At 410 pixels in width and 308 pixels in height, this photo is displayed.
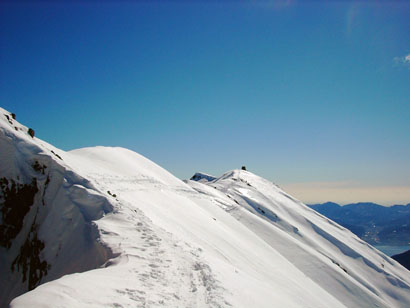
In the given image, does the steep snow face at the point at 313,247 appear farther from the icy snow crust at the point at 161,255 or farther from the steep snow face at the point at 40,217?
the steep snow face at the point at 40,217

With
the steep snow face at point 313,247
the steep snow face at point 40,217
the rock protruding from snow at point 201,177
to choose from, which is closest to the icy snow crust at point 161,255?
the steep snow face at point 40,217

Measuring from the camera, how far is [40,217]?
14711 millimetres

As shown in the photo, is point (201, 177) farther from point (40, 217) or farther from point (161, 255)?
point (161, 255)

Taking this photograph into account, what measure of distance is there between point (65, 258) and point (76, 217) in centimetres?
238

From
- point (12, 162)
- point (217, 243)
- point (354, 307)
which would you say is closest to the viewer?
point (12, 162)

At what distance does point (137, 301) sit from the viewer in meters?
7.15

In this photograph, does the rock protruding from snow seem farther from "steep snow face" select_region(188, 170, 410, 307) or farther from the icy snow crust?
the icy snow crust

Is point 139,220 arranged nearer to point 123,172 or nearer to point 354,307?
point 123,172

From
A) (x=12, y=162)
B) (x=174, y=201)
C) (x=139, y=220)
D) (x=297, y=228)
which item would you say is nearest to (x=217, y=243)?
(x=139, y=220)

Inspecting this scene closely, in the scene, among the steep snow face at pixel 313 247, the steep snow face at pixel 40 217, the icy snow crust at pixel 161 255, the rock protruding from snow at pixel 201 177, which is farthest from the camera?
the rock protruding from snow at pixel 201 177

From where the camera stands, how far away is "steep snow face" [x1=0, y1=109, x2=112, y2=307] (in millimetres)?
12258

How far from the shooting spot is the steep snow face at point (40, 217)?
12.3 meters

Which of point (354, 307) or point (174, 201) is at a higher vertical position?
point (174, 201)

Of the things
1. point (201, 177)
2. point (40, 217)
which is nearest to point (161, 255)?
point (40, 217)
